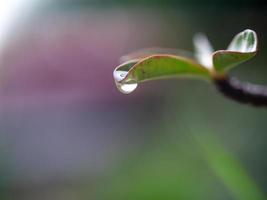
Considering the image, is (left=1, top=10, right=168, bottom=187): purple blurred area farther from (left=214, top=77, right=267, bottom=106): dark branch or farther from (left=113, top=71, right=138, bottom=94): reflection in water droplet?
(left=113, top=71, right=138, bottom=94): reflection in water droplet

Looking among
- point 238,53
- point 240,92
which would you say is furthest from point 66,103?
point 238,53

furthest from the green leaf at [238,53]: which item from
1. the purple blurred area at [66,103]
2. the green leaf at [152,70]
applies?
the purple blurred area at [66,103]

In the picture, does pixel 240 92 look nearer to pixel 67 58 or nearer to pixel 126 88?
pixel 126 88

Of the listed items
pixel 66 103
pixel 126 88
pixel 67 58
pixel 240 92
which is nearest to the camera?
pixel 126 88

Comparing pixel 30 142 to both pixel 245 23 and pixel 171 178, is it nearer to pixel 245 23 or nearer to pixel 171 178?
pixel 171 178

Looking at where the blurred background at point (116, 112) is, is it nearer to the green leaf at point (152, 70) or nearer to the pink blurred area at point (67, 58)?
the pink blurred area at point (67, 58)

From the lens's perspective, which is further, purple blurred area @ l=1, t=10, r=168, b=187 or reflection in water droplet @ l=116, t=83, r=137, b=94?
purple blurred area @ l=1, t=10, r=168, b=187

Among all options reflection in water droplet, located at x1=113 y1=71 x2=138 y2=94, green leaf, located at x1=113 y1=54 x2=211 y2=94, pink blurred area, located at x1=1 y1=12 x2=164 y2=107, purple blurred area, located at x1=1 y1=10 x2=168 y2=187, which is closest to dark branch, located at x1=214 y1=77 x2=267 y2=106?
green leaf, located at x1=113 y1=54 x2=211 y2=94
